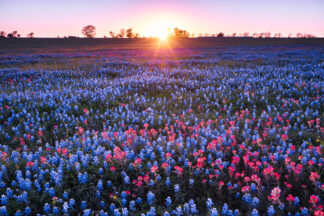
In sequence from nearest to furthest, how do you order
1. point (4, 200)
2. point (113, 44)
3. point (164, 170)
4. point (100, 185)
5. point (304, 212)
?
1. point (304, 212)
2. point (4, 200)
3. point (100, 185)
4. point (164, 170)
5. point (113, 44)

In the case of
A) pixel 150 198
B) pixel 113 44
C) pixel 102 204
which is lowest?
pixel 102 204

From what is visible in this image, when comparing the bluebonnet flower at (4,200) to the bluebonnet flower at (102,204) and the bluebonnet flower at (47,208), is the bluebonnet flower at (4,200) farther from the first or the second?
the bluebonnet flower at (102,204)

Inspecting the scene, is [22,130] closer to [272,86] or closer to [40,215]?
[40,215]

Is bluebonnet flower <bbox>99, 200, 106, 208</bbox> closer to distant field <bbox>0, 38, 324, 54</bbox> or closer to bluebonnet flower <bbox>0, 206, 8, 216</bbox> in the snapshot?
bluebonnet flower <bbox>0, 206, 8, 216</bbox>

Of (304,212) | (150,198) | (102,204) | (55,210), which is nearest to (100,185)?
(102,204)

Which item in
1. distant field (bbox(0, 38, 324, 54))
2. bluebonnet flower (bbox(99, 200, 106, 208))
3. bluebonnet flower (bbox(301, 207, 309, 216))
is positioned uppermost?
distant field (bbox(0, 38, 324, 54))

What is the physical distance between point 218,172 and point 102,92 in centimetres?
693

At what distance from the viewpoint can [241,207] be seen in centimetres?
320

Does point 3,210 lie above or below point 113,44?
below

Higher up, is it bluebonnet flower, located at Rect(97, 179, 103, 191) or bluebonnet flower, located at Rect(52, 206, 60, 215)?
bluebonnet flower, located at Rect(97, 179, 103, 191)

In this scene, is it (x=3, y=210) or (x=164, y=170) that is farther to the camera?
(x=164, y=170)

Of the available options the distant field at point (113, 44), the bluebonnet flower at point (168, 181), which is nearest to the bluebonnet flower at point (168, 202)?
the bluebonnet flower at point (168, 181)

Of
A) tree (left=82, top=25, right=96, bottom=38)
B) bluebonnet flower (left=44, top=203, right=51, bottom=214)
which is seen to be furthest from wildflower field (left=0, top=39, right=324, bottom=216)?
tree (left=82, top=25, right=96, bottom=38)

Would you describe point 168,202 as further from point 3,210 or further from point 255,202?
point 3,210
